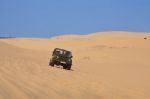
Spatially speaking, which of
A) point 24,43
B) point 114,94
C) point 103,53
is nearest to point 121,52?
point 103,53

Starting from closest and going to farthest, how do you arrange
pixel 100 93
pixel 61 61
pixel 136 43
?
pixel 100 93 → pixel 61 61 → pixel 136 43

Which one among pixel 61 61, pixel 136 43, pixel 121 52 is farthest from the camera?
pixel 136 43

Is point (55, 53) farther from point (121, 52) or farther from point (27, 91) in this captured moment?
point (121, 52)

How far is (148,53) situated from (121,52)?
335cm

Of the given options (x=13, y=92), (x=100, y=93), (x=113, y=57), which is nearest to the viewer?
(x=13, y=92)

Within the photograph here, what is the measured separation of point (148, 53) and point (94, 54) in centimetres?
647

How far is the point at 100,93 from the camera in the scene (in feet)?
52.3

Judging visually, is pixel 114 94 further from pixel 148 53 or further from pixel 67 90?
pixel 148 53

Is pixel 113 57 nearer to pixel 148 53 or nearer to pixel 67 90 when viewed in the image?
pixel 148 53

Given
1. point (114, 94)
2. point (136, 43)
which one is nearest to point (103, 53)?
point (136, 43)

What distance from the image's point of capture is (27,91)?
12.3 metres

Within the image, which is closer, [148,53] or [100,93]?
[100,93]

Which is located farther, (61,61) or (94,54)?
(94,54)

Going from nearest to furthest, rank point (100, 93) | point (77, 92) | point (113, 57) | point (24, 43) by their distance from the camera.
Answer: point (77, 92) < point (100, 93) < point (113, 57) < point (24, 43)
